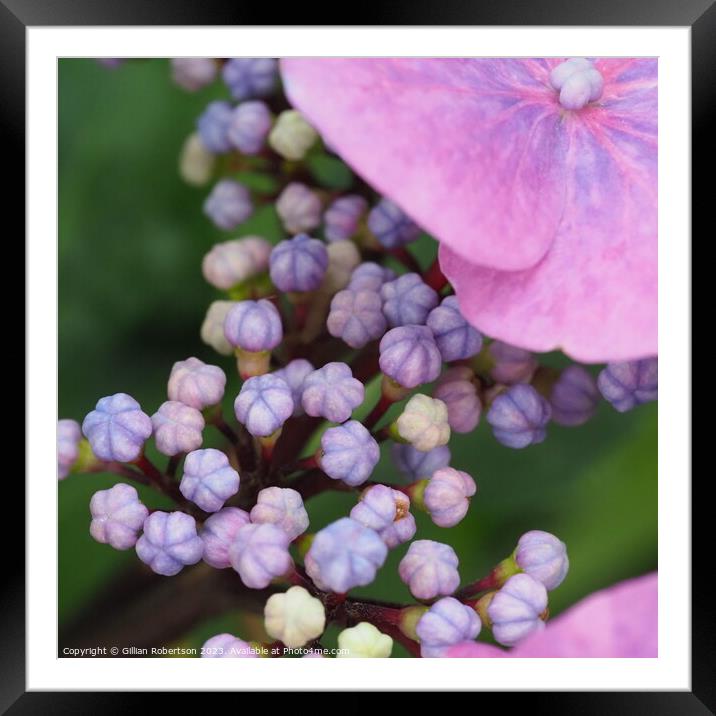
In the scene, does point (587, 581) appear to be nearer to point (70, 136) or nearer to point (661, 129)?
point (661, 129)

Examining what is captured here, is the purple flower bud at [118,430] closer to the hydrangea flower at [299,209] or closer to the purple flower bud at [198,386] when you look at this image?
the purple flower bud at [198,386]

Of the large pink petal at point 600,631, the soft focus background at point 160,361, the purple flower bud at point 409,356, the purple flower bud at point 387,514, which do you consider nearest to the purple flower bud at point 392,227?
the soft focus background at point 160,361

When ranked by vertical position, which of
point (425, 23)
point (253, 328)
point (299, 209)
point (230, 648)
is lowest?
point (230, 648)

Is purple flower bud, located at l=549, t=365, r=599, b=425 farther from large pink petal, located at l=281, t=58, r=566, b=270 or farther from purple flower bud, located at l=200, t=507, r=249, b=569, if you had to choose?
purple flower bud, located at l=200, t=507, r=249, b=569

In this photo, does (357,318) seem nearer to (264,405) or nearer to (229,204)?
(264,405)


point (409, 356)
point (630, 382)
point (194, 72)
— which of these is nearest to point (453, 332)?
point (409, 356)

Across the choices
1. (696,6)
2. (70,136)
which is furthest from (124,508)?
(696,6)

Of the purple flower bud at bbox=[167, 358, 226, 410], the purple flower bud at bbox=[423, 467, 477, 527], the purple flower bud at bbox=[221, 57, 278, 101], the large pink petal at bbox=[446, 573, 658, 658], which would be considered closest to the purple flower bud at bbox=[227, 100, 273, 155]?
the purple flower bud at bbox=[221, 57, 278, 101]
